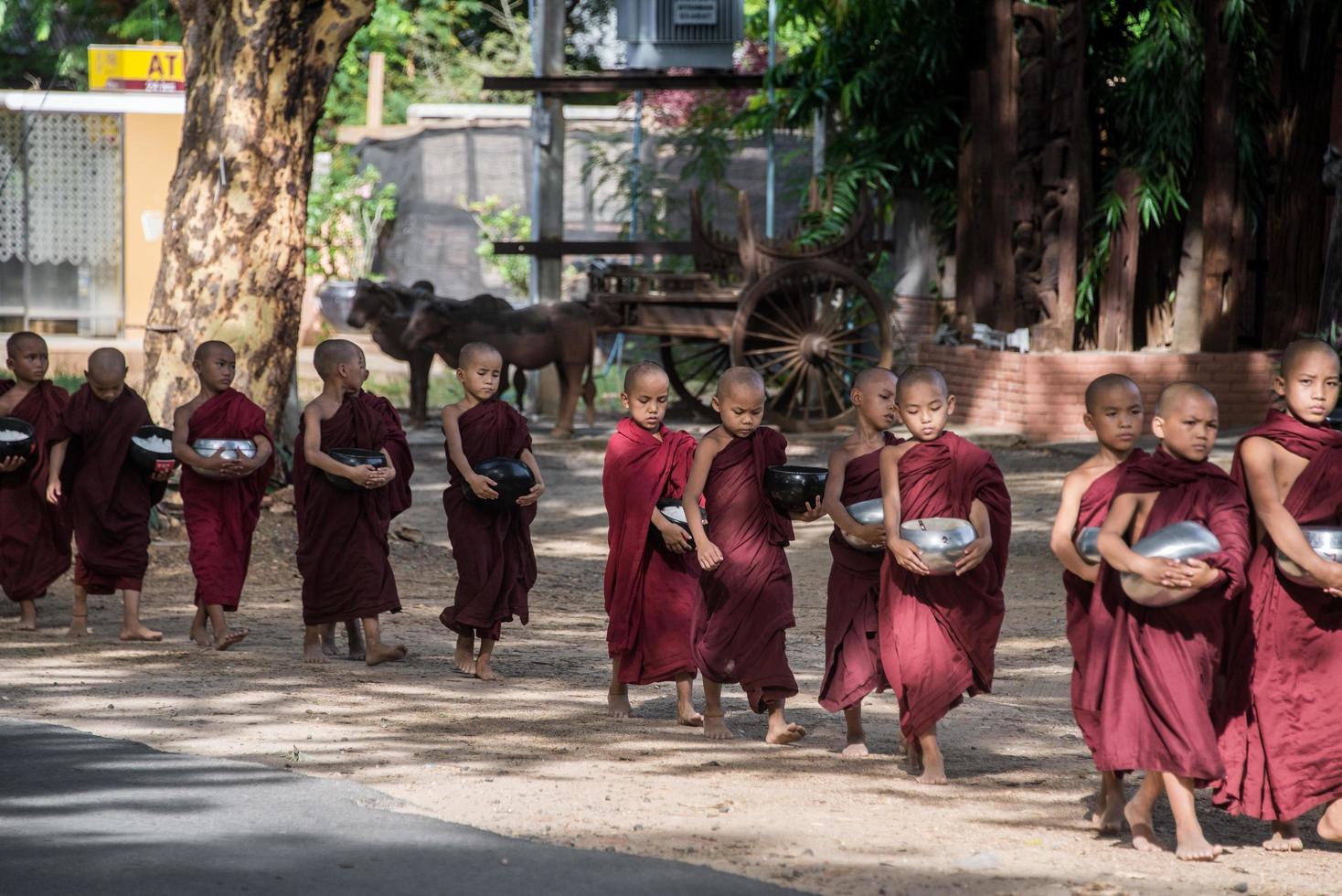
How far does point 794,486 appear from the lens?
246 inches

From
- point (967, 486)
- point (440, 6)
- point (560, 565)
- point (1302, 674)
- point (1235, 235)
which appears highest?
point (440, 6)

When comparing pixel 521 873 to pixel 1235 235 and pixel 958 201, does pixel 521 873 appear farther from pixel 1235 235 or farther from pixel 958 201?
pixel 958 201

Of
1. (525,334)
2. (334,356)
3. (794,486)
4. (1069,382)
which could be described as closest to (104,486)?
(334,356)

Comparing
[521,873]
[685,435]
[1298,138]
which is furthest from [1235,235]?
[521,873]

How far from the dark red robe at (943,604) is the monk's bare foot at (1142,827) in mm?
795

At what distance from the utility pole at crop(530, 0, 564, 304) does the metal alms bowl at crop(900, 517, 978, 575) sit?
12020mm

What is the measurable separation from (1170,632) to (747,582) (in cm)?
A: 182

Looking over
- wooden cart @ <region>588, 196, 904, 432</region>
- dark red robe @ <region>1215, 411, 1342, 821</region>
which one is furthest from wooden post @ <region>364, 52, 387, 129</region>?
dark red robe @ <region>1215, 411, 1342, 821</region>

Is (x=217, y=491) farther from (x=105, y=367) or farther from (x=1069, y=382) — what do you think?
(x=1069, y=382)

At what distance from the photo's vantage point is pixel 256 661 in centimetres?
780

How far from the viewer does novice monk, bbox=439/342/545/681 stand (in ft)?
25.0

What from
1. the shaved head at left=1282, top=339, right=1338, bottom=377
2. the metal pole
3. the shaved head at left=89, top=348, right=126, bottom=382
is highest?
the metal pole

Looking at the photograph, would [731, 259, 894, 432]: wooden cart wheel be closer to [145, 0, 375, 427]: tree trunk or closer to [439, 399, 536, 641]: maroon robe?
[145, 0, 375, 427]: tree trunk

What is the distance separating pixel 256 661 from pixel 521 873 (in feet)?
11.3
